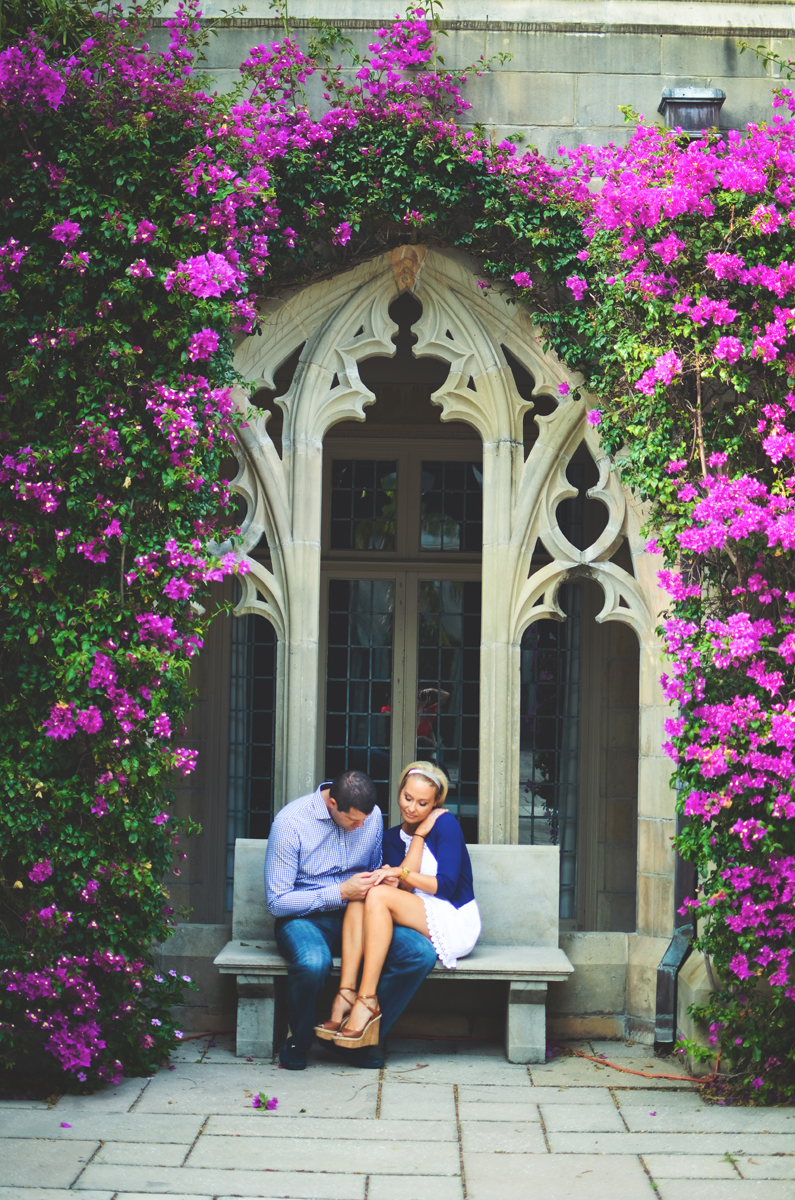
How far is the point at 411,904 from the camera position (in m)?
4.88

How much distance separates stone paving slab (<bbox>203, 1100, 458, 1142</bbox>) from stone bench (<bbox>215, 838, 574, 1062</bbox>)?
0.70 metres

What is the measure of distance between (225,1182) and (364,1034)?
1.10 m

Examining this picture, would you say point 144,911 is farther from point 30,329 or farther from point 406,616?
point 406,616

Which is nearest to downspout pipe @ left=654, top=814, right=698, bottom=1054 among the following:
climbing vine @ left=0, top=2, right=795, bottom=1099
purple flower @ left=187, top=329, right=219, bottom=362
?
climbing vine @ left=0, top=2, right=795, bottom=1099

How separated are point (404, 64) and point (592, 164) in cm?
87

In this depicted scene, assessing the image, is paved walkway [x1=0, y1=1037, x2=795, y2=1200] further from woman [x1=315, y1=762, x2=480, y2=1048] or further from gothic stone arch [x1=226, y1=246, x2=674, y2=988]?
gothic stone arch [x1=226, y1=246, x2=674, y2=988]

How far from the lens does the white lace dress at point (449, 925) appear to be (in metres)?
4.86

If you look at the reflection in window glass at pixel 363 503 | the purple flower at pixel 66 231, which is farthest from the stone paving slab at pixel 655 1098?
the reflection in window glass at pixel 363 503

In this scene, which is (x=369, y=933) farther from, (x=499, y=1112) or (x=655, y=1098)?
(x=655, y=1098)

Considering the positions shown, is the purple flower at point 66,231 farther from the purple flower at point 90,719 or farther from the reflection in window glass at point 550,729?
the reflection in window glass at point 550,729

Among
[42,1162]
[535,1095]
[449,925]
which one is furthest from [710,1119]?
[42,1162]

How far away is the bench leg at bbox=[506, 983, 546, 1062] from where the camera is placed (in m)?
4.94

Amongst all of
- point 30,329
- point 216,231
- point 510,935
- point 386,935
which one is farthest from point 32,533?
point 510,935

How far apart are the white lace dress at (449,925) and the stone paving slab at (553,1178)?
987 mm
